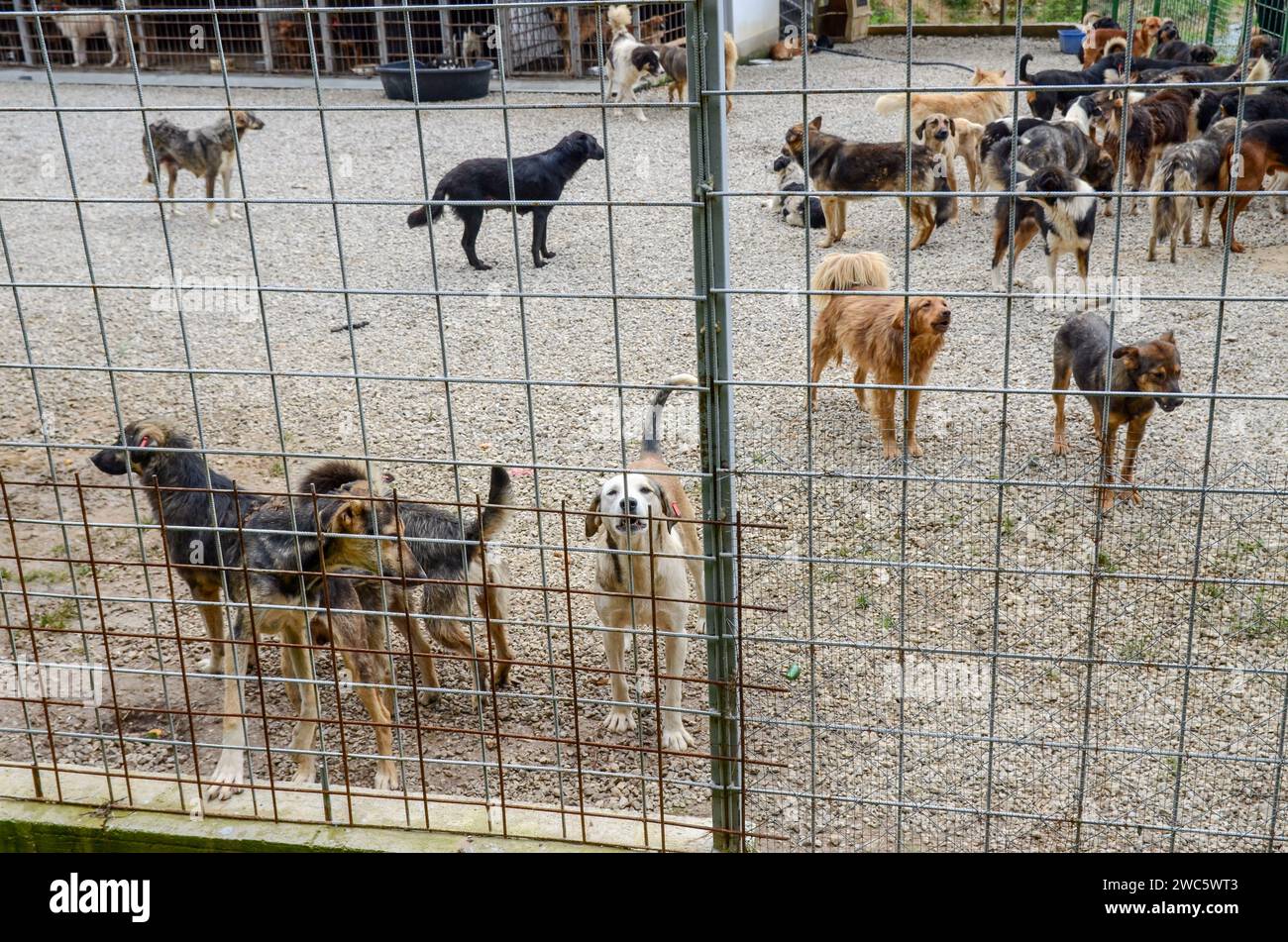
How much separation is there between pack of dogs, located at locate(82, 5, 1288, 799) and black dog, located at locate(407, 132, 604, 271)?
3cm

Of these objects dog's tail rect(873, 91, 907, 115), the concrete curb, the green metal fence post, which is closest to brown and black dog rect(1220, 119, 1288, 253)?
dog's tail rect(873, 91, 907, 115)

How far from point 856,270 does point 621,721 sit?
389 cm

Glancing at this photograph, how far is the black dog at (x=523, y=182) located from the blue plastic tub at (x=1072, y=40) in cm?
1112

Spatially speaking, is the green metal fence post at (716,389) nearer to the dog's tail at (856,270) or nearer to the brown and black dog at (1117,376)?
the brown and black dog at (1117,376)

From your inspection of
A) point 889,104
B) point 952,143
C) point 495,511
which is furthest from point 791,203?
point 495,511

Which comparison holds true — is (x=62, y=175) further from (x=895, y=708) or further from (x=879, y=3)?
(x=879, y=3)

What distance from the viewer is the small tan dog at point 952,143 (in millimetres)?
12297

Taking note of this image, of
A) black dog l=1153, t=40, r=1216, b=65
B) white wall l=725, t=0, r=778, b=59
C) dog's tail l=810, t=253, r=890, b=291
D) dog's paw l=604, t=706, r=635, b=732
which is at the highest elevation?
white wall l=725, t=0, r=778, b=59

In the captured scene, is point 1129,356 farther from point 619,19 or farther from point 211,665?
Answer: point 619,19

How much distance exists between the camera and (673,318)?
989 centimetres

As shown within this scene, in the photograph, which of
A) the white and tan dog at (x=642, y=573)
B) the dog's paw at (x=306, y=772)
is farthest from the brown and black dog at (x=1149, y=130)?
the dog's paw at (x=306, y=772)

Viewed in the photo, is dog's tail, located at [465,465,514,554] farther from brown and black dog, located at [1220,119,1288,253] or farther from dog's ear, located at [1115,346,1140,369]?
brown and black dog, located at [1220,119,1288,253]

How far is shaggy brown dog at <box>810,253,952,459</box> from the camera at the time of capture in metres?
7.14

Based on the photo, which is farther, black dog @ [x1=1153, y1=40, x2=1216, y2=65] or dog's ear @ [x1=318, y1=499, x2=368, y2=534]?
black dog @ [x1=1153, y1=40, x2=1216, y2=65]
